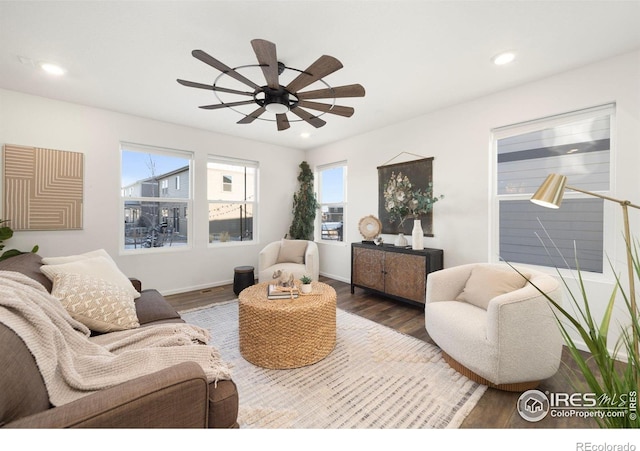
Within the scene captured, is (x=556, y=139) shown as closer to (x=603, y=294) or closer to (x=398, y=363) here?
(x=603, y=294)

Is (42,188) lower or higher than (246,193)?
lower

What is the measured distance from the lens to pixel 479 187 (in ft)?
9.92

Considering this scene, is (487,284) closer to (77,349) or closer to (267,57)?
(267,57)

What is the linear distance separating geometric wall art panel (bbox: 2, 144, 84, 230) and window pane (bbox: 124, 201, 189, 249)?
22.0 inches

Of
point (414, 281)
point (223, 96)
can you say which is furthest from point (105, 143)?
point (414, 281)

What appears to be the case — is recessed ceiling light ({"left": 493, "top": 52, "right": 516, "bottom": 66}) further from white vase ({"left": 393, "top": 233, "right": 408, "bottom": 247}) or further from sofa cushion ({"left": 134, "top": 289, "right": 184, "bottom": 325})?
sofa cushion ({"left": 134, "top": 289, "right": 184, "bottom": 325})

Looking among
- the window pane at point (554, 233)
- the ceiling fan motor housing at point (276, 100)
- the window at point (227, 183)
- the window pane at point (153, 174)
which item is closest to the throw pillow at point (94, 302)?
the ceiling fan motor housing at point (276, 100)

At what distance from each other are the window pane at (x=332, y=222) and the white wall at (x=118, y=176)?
0.92 meters

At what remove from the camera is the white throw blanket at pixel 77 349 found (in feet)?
3.15

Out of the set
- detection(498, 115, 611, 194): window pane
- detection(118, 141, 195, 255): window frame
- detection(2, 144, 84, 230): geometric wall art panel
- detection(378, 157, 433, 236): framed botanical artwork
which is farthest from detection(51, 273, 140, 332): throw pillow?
detection(498, 115, 611, 194): window pane

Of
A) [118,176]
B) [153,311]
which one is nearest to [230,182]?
[118,176]

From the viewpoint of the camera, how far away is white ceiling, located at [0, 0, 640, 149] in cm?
173

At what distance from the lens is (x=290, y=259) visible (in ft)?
13.3

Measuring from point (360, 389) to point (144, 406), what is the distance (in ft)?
4.48
